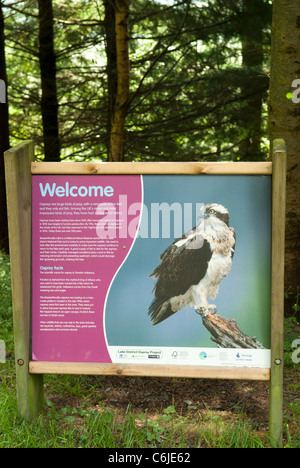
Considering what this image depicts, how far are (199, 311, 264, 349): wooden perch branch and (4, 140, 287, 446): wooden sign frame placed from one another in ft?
0.41

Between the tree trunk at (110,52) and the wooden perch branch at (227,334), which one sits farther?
the tree trunk at (110,52)

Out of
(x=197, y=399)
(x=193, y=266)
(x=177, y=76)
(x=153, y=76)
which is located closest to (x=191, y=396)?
(x=197, y=399)

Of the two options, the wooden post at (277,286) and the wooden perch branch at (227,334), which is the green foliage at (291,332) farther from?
the wooden perch branch at (227,334)

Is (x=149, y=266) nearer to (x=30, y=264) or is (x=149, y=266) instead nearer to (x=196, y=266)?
(x=196, y=266)


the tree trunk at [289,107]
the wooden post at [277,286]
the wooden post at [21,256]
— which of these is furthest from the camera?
the tree trunk at [289,107]

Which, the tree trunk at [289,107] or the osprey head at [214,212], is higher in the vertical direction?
the tree trunk at [289,107]

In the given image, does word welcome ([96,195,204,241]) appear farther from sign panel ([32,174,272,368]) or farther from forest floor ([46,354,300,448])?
forest floor ([46,354,300,448])

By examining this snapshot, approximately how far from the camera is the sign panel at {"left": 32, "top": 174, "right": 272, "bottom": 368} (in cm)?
287

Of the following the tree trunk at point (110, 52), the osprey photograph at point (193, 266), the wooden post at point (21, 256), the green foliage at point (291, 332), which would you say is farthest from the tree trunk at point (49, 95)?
the osprey photograph at point (193, 266)

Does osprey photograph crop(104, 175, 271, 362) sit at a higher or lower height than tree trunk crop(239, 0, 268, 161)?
lower

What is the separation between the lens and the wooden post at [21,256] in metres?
2.84

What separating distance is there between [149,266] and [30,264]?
711mm

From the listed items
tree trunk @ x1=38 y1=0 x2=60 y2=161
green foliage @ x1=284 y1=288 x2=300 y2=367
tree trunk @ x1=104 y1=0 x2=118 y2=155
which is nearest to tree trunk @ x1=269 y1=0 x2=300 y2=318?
green foliage @ x1=284 y1=288 x2=300 y2=367
